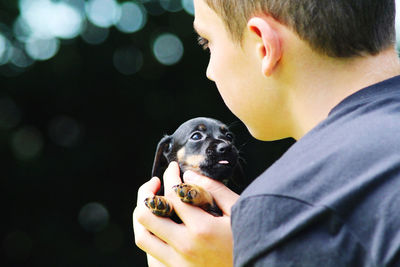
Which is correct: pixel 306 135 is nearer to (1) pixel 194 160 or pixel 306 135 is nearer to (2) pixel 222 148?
(2) pixel 222 148

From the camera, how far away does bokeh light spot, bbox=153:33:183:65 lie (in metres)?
8.99

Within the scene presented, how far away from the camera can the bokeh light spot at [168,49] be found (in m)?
8.99

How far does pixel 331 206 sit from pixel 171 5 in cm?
869

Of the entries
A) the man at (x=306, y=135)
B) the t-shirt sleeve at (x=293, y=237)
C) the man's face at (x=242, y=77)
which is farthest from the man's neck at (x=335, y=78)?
the t-shirt sleeve at (x=293, y=237)

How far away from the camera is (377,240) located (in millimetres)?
979

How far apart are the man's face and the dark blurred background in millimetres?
6614

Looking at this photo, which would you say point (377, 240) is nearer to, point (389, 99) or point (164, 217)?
point (389, 99)

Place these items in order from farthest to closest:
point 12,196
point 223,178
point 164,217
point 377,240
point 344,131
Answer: point 12,196 < point 223,178 < point 164,217 < point 344,131 < point 377,240

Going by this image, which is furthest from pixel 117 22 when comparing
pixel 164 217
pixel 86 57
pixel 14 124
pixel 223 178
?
pixel 164 217

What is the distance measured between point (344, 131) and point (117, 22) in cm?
865

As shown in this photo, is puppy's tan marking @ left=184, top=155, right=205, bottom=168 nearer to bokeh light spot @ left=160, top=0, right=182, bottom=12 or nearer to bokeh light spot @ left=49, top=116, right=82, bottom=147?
bokeh light spot @ left=49, top=116, right=82, bottom=147

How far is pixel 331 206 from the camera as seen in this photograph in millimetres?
1013

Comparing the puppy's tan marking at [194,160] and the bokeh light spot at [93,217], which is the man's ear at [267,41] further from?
the bokeh light spot at [93,217]

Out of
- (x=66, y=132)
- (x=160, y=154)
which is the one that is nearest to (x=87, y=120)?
(x=66, y=132)
